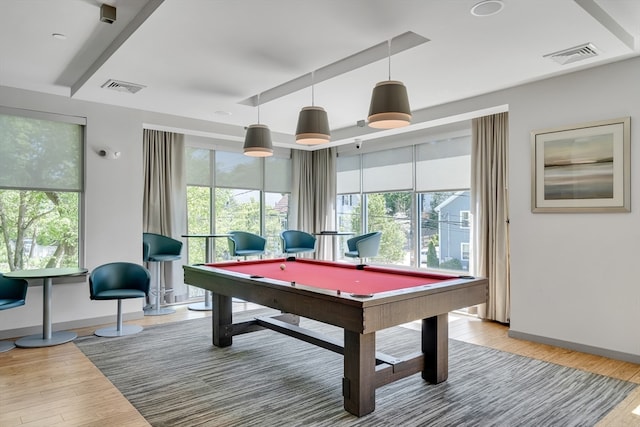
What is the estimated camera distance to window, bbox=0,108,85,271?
4945mm

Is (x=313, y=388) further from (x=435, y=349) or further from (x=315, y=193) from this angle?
(x=315, y=193)

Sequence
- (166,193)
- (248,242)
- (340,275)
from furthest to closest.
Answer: (248,242) → (166,193) → (340,275)

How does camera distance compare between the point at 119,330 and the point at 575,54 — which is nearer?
the point at 575,54

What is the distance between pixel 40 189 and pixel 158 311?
2200mm

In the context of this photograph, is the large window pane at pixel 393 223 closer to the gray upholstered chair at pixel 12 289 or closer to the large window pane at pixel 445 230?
the large window pane at pixel 445 230

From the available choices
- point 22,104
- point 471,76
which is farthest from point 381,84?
point 22,104

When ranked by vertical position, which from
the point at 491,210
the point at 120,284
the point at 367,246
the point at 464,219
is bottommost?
the point at 120,284

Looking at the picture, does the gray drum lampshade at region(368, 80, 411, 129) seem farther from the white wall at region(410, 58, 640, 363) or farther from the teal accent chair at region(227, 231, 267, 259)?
the teal accent chair at region(227, 231, 267, 259)

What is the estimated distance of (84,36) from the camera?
3588 millimetres

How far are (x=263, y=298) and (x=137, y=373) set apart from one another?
1403mm

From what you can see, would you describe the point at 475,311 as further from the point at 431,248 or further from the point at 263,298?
the point at 263,298

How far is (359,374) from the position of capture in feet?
9.55

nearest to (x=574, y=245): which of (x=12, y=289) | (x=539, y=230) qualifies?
(x=539, y=230)

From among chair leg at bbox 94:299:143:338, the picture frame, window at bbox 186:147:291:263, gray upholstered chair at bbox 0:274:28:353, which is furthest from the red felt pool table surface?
window at bbox 186:147:291:263
